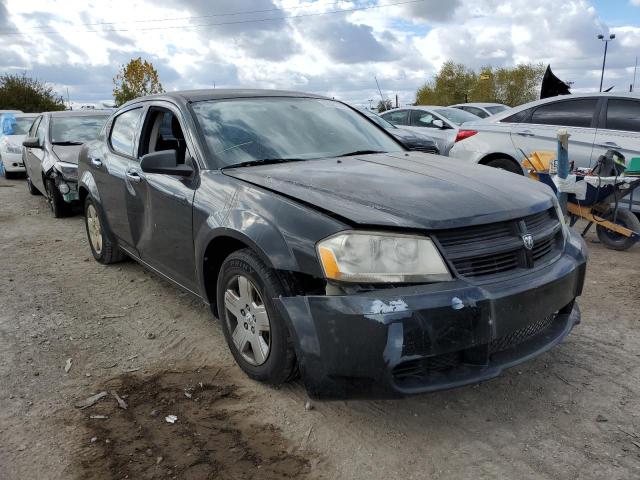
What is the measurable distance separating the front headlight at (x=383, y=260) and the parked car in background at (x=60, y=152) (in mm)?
6375

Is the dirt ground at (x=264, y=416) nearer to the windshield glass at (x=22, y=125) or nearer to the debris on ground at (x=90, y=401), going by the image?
the debris on ground at (x=90, y=401)

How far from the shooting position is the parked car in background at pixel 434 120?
1112 cm

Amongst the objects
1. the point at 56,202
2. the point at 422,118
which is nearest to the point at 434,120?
the point at 422,118

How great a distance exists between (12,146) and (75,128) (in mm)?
5692

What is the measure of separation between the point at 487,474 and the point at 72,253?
5264 millimetres

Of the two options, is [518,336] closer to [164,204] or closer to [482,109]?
[164,204]

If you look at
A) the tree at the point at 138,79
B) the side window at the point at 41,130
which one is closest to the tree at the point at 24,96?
the tree at the point at 138,79

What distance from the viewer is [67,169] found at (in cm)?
775

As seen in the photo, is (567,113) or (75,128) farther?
(75,128)

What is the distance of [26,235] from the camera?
285 inches

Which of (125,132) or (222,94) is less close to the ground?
(222,94)

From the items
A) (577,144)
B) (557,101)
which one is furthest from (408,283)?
Result: (557,101)

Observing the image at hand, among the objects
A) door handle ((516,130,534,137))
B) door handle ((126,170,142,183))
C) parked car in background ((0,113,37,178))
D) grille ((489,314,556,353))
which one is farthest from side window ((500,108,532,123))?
parked car in background ((0,113,37,178))

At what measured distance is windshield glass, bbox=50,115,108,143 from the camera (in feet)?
28.7
